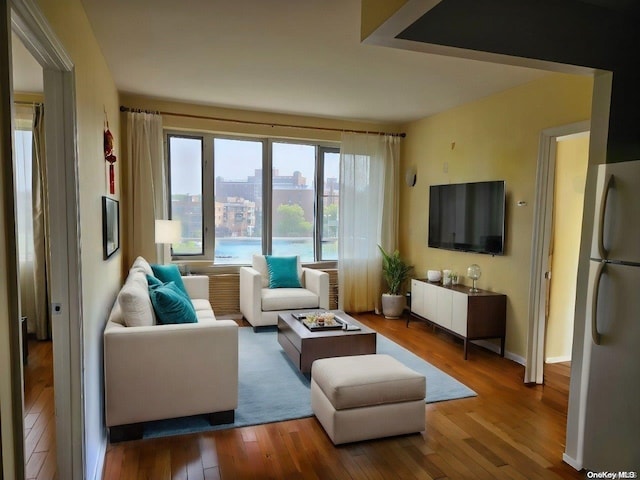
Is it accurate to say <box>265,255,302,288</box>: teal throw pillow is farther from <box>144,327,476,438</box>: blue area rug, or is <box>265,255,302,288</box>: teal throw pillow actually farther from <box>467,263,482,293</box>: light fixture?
<box>467,263,482,293</box>: light fixture

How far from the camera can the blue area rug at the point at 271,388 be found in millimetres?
2732

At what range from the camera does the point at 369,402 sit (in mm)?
2500

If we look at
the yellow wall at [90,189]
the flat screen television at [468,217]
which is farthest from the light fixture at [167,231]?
the flat screen television at [468,217]

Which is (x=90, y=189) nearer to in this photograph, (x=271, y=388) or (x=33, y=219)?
(x=271, y=388)

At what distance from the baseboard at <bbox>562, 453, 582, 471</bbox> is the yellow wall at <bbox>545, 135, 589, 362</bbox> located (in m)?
1.82

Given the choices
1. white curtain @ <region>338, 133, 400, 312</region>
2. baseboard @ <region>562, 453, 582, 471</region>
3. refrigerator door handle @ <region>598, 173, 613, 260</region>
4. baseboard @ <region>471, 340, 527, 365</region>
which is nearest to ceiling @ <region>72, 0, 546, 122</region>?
white curtain @ <region>338, 133, 400, 312</region>

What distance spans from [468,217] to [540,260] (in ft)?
3.67

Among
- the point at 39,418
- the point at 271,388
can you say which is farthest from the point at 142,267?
the point at 271,388

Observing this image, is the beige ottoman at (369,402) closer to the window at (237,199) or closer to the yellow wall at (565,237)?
the yellow wall at (565,237)

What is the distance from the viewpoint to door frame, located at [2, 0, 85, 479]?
6.12 feet

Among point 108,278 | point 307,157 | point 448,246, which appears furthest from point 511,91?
point 108,278

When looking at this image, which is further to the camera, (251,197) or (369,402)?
(251,197)

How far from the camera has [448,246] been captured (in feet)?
15.9

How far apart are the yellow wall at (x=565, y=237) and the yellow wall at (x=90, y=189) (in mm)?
3753
